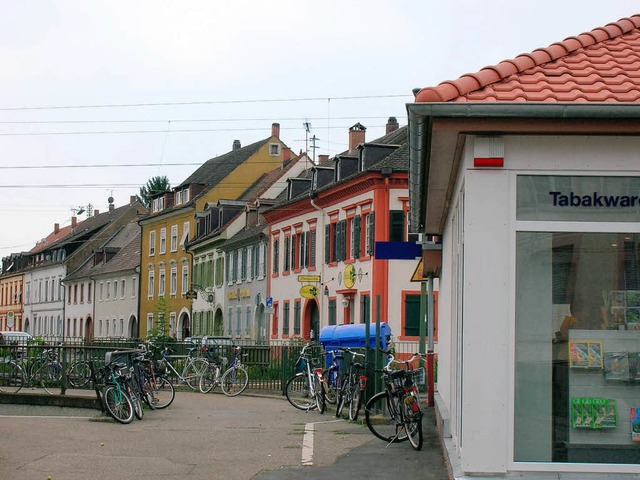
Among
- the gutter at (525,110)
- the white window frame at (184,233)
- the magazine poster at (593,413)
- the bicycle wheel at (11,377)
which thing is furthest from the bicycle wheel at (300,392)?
the white window frame at (184,233)

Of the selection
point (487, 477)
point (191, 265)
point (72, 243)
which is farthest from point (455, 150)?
point (72, 243)

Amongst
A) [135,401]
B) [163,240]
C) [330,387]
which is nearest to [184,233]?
[163,240]

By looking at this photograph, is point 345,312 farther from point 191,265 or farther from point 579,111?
point 579,111

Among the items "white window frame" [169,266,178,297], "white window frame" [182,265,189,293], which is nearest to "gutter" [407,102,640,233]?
"white window frame" [182,265,189,293]

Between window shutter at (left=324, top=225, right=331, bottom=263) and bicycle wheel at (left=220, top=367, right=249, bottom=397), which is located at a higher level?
window shutter at (left=324, top=225, right=331, bottom=263)

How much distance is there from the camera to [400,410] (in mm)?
13945

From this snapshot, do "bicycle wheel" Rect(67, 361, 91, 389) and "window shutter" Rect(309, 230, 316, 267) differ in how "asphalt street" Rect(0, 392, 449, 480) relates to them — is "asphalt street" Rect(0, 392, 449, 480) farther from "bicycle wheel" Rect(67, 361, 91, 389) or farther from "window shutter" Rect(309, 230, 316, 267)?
"window shutter" Rect(309, 230, 316, 267)

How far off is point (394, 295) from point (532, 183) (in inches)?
1373

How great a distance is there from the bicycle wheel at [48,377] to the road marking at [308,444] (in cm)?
588

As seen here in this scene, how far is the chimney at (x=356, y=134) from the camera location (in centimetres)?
5597

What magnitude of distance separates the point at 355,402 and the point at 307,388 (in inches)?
113

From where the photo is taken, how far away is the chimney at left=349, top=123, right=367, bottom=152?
184 ft

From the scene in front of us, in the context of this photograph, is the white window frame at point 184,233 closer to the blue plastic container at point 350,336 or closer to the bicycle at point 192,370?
the blue plastic container at point 350,336

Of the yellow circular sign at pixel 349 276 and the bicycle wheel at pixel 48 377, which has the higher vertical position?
the yellow circular sign at pixel 349 276
